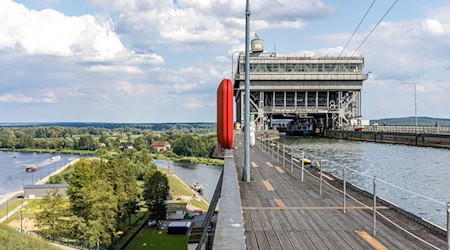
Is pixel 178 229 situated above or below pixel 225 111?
below

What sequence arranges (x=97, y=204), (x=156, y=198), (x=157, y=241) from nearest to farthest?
(x=97, y=204) → (x=157, y=241) → (x=156, y=198)

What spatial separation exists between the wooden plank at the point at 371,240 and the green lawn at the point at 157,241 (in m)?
37.1

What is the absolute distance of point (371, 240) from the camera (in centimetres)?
643

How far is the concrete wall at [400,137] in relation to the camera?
36625 millimetres

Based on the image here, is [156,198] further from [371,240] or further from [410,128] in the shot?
[371,240]

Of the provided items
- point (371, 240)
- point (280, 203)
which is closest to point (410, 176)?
point (280, 203)

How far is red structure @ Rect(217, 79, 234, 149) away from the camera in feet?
34.8

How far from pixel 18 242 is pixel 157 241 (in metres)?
13.9

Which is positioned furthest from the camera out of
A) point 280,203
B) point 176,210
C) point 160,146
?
point 160,146

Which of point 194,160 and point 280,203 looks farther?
point 194,160

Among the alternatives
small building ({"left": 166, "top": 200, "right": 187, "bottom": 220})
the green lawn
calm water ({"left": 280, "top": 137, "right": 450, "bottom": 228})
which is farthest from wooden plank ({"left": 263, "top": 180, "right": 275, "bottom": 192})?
small building ({"left": 166, "top": 200, "right": 187, "bottom": 220})

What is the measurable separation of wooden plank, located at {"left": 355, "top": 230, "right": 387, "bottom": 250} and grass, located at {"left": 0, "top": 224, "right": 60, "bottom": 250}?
3522 cm

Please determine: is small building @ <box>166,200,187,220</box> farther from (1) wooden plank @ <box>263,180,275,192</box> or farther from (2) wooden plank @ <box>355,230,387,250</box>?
(2) wooden plank @ <box>355,230,387,250</box>

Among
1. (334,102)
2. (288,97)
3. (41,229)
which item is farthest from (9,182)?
(334,102)
